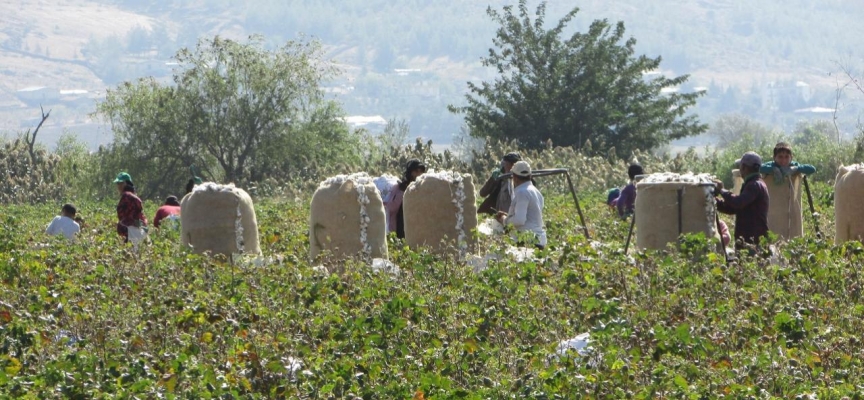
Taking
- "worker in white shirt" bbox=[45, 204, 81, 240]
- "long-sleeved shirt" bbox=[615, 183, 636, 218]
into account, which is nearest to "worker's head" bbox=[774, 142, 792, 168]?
"long-sleeved shirt" bbox=[615, 183, 636, 218]

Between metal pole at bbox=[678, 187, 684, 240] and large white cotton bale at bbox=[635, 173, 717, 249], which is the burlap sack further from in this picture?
metal pole at bbox=[678, 187, 684, 240]

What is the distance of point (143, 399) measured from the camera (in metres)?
7.04

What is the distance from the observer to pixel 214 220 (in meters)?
14.1

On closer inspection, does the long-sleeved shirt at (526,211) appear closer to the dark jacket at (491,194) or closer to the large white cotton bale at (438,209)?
the large white cotton bale at (438,209)

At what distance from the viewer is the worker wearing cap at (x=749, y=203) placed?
12367 mm

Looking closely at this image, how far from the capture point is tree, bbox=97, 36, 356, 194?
46.0 meters

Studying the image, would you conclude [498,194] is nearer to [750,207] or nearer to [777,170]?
[777,170]

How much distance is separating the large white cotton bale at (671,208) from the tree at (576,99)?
28455 mm

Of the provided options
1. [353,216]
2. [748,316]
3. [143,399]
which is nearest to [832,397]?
[748,316]

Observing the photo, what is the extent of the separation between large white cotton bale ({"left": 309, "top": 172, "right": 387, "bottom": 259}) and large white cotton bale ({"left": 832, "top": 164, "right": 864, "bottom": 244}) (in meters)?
4.31

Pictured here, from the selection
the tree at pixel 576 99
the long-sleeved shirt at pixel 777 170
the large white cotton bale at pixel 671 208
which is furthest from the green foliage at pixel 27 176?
the large white cotton bale at pixel 671 208

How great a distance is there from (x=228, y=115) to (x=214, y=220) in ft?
109

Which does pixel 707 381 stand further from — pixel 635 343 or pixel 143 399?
pixel 143 399

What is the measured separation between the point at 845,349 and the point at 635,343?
3.85ft
